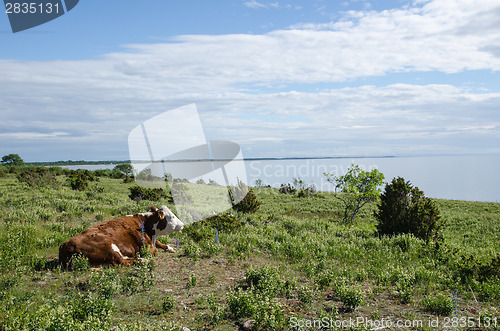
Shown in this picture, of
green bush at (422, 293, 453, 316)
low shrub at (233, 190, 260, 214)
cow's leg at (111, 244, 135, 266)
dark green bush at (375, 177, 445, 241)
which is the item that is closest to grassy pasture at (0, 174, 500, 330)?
green bush at (422, 293, 453, 316)

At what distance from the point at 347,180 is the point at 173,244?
1342cm

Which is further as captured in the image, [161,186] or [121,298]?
[161,186]

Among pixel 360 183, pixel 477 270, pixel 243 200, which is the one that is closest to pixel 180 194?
pixel 243 200

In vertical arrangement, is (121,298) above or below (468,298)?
above

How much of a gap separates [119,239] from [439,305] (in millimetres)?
6865

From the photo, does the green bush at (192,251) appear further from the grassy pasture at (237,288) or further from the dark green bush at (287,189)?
the dark green bush at (287,189)

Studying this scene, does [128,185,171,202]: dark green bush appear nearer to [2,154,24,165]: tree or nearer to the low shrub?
the low shrub

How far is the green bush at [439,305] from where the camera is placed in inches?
233

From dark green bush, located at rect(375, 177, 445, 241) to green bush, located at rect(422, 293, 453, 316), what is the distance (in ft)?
27.1

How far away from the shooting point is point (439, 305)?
599 centimetres

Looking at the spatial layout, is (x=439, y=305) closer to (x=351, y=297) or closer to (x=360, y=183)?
(x=351, y=297)

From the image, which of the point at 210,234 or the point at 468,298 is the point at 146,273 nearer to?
the point at 210,234

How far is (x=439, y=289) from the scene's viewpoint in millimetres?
7387

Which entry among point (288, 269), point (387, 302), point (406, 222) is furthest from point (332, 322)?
point (406, 222)
